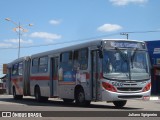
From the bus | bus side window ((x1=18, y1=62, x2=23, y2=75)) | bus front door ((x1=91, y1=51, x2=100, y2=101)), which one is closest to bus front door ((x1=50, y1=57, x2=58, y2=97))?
the bus

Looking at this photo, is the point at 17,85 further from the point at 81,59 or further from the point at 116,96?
the point at 116,96

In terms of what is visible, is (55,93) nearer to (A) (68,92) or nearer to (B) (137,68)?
(A) (68,92)

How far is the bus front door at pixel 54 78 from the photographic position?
23.9 metres

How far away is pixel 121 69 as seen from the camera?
18844mm

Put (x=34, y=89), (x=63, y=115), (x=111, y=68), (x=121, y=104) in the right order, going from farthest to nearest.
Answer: (x=34, y=89) < (x=121, y=104) < (x=111, y=68) < (x=63, y=115)

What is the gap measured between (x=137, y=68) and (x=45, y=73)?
25.7 ft

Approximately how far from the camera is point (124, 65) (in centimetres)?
1894

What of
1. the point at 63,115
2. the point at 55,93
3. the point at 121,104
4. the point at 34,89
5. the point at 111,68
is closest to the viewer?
the point at 63,115

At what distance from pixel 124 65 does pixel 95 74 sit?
4.81ft

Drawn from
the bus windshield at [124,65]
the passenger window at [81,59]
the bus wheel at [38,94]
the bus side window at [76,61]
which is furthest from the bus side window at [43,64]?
the bus windshield at [124,65]

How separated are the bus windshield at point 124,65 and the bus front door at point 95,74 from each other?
1.71 ft

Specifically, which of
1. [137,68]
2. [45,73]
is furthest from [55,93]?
[137,68]

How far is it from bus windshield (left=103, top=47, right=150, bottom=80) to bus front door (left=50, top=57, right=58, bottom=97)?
18.8 ft

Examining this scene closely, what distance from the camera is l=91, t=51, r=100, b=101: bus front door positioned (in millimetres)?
19184
